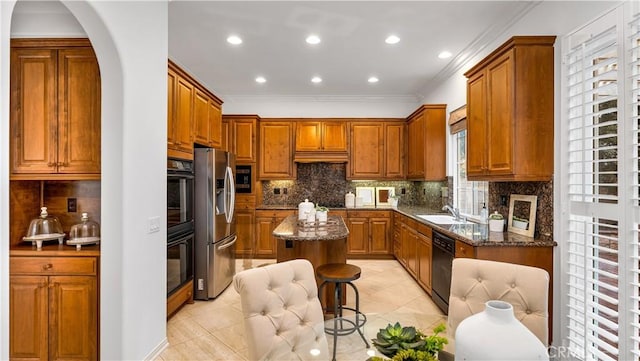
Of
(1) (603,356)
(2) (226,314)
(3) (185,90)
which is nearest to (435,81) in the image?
(3) (185,90)

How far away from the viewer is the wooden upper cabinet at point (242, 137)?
5.70 meters

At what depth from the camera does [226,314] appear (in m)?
3.32

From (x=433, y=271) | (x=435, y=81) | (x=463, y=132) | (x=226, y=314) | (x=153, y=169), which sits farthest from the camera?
(x=435, y=81)

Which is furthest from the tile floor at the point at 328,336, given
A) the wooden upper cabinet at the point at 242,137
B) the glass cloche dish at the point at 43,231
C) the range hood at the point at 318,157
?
the wooden upper cabinet at the point at 242,137

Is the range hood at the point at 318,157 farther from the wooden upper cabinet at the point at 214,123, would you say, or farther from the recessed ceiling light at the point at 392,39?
the recessed ceiling light at the point at 392,39

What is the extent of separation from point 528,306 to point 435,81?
13.5 ft

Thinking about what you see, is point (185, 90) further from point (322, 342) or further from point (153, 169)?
point (322, 342)

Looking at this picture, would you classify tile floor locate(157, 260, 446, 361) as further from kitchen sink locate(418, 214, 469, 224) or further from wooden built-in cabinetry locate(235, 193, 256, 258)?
wooden built-in cabinetry locate(235, 193, 256, 258)

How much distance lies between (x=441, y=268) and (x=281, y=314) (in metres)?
2.26

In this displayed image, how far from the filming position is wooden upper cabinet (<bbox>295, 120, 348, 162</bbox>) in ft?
19.1

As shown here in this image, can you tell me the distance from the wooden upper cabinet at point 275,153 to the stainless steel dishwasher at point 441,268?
3.12 meters

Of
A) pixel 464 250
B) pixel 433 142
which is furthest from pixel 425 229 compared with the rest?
pixel 433 142

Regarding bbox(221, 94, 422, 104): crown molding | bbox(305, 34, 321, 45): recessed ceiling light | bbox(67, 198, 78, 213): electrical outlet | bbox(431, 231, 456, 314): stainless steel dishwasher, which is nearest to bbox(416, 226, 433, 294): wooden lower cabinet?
bbox(431, 231, 456, 314): stainless steel dishwasher

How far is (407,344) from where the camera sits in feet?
3.87
